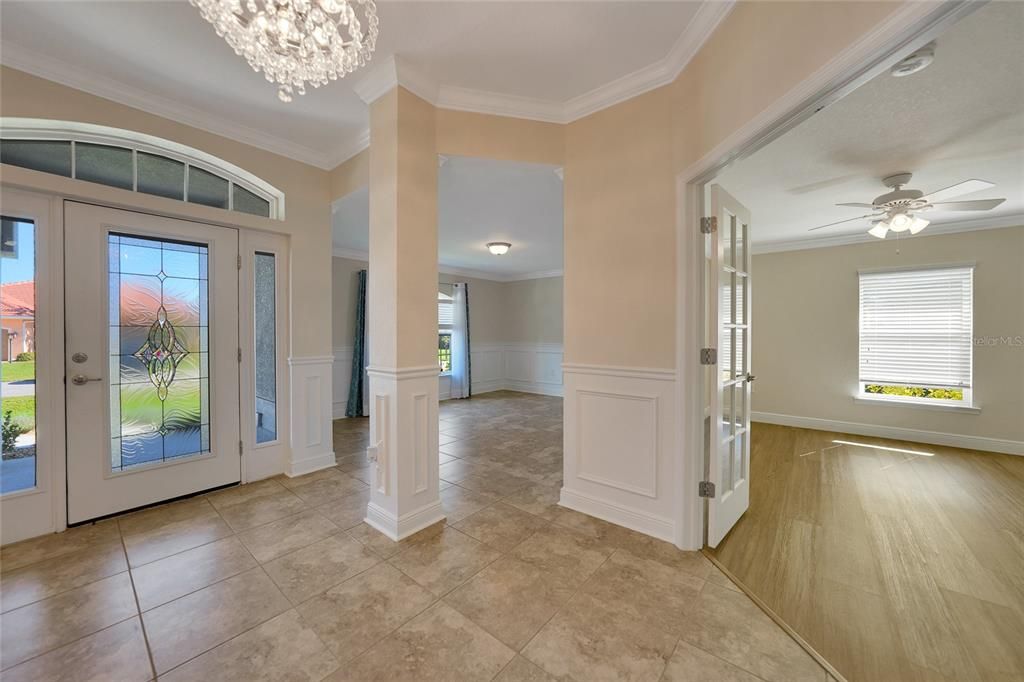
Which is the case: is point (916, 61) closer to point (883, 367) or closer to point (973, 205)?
point (973, 205)

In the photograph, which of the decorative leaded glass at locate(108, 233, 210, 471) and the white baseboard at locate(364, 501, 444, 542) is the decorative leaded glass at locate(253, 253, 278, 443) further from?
the white baseboard at locate(364, 501, 444, 542)

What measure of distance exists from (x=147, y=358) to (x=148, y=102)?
1.71 metres

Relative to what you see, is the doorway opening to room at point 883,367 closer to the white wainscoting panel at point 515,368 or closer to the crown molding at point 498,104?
the crown molding at point 498,104

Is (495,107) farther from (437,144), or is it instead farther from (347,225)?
(347,225)

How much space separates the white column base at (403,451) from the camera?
223 centimetres

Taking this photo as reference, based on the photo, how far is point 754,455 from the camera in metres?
3.89

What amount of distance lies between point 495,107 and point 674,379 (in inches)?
84.0

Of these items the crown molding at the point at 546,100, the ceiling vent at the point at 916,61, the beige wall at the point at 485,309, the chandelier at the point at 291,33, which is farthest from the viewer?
the beige wall at the point at 485,309

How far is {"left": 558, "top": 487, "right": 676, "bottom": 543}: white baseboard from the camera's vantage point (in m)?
2.19

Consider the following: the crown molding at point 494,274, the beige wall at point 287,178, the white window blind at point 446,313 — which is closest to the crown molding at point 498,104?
the beige wall at point 287,178

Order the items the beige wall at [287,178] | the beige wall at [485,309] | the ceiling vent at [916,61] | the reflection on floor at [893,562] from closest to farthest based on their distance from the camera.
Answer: the reflection on floor at [893,562] → the ceiling vent at [916,61] → the beige wall at [287,178] → the beige wall at [485,309]

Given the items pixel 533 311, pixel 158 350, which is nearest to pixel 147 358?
pixel 158 350

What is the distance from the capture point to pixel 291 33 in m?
1.36

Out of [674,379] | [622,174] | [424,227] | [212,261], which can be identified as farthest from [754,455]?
[212,261]
